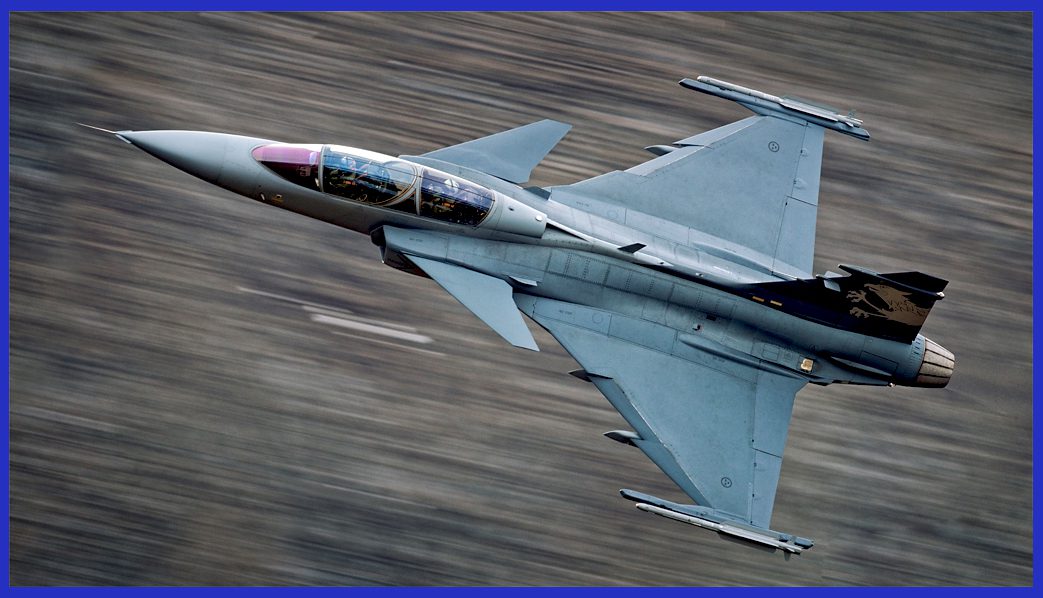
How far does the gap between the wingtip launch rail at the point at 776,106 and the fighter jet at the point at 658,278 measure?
2.63ft

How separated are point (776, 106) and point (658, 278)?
310cm


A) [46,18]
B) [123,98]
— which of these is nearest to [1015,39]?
[123,98]

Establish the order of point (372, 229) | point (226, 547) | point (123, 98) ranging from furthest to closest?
point (123, 98), point (226, 547), point (372, 229)

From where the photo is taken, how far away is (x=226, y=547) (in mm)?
15539

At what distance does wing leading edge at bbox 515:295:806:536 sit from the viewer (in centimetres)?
1402

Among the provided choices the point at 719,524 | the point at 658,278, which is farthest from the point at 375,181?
the point at 719,524

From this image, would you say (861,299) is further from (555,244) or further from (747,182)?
(555,244)

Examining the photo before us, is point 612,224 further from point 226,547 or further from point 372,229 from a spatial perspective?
point 226,547

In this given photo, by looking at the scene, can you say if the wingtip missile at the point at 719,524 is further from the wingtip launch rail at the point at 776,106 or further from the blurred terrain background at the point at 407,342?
the wingtip launch rail at the point at 776,106

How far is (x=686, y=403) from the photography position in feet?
46.7

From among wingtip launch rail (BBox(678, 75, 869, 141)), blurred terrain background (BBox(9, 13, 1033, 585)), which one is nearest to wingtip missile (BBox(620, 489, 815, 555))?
blurred terrain background (BBox(9, 13, 1033, 585))

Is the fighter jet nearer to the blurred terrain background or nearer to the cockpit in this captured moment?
the cockpit

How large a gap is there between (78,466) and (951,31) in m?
13.9

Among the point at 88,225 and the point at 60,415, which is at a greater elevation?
the point at 88,225
